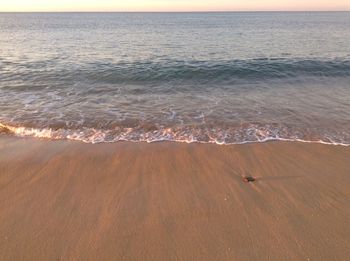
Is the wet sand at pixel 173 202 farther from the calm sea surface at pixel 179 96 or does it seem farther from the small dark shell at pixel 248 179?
the calm sea surface at pixel 179 96

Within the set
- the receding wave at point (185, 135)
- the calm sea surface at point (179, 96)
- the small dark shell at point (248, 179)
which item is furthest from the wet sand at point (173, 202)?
the calm sea surface at point (179, 96)

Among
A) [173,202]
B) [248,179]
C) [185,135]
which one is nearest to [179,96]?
[185,135]

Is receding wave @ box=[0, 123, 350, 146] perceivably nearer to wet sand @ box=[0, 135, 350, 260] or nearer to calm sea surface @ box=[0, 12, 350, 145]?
calm sea surface @ box=[0, 12, 350, 145]

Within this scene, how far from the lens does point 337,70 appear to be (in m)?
18.0

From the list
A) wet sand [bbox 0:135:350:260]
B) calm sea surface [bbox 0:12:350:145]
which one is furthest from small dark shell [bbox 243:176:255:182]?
calm sea surface [bbox 0:12:350:145]

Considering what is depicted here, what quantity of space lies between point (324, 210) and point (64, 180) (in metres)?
5.35

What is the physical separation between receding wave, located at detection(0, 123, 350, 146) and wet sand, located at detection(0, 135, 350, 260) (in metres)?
0.47

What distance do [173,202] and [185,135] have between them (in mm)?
3492

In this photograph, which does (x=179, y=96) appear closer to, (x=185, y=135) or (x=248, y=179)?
(x=185, y=135)

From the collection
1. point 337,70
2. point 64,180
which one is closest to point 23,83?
point 64,180

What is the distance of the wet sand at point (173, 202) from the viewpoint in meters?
4.66

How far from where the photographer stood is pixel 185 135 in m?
8.99

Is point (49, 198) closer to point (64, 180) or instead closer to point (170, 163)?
point (64, 180)

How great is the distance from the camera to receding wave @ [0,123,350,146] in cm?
863
